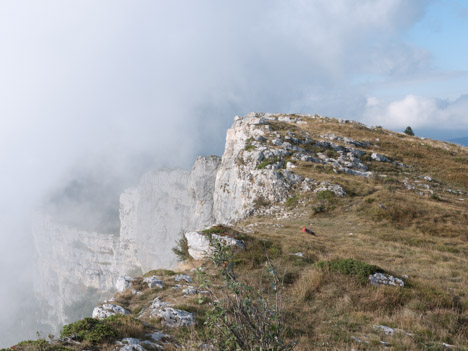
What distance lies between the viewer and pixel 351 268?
1368cm

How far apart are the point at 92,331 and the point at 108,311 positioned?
375cm

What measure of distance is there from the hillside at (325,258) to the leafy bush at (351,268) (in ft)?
0.19

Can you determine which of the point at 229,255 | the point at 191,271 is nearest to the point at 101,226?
the point at 191,271

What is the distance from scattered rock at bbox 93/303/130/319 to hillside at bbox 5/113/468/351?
0.11 m

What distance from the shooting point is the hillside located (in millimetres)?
8406

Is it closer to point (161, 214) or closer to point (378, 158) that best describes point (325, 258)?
point (378, 158)

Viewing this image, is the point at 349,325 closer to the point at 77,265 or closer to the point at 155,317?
the point at 155,317

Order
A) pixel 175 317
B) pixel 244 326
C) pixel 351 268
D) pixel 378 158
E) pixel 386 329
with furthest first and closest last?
1. pixel 378 158
2. pixel 351 268
3. pixel 175 317
4. pixel 386 329
5. pixel 244 326

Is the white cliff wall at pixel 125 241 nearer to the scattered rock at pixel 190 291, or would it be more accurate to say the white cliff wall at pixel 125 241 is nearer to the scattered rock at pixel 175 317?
Result: the scattered rock at pixel 190 291

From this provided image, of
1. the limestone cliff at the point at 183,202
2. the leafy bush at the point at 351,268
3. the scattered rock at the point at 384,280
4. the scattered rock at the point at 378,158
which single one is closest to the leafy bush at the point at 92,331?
the leafy bush at the point at 351,268

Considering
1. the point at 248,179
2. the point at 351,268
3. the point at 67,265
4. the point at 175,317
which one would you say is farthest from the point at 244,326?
the point at 67,265

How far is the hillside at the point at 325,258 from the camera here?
8406 mm

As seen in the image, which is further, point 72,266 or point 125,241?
point 72,266

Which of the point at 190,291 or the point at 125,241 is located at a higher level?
the point at 190,291
